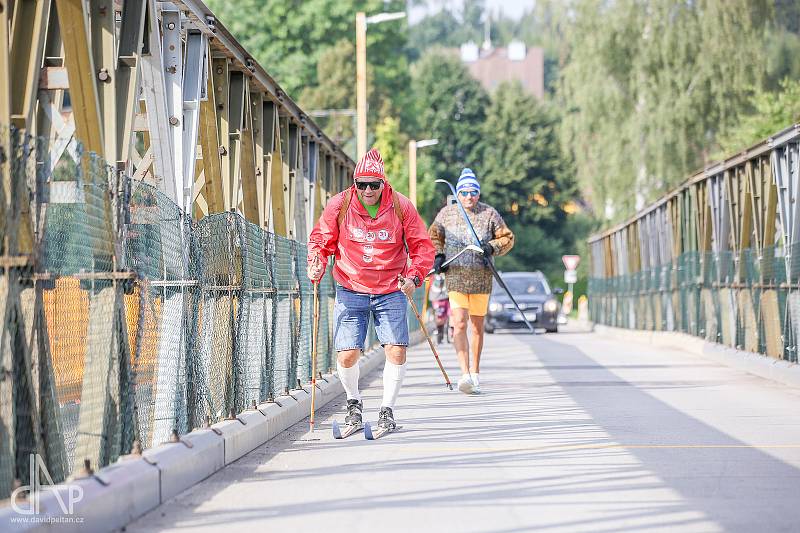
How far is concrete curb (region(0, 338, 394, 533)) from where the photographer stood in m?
5.77

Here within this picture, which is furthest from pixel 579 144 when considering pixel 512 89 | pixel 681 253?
pixel 512 89

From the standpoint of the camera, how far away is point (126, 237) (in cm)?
793

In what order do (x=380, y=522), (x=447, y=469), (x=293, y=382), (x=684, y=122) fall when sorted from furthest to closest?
(x=684, y=122) < (x=293, y=382) < (x=447, y=469) < (x=380, y=522)

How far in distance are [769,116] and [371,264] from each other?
31.8m

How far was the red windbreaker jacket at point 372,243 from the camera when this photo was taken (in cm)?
1061

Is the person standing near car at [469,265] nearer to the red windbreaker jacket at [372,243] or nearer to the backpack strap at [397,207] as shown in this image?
the red windbreaker jacket at [372,243]

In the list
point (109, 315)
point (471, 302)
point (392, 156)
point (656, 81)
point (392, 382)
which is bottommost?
point (392, 382)

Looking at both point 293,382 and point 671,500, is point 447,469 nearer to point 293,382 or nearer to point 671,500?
point 671,500

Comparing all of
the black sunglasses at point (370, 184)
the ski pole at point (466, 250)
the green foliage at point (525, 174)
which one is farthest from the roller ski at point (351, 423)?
the green foliage at point (525, 174)

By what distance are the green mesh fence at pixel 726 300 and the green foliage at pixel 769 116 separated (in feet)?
25.5

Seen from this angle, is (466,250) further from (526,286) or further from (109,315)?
(526,286)

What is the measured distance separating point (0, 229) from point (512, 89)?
7326 centimetres

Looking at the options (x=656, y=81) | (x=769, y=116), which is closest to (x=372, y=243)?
(x=769, y=116)

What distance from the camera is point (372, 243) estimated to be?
34.9 ft
